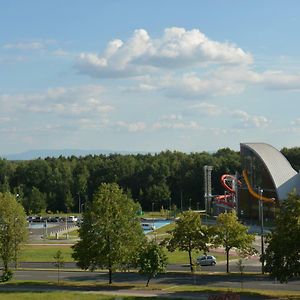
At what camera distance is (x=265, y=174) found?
356 feet

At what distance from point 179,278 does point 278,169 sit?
198 ft

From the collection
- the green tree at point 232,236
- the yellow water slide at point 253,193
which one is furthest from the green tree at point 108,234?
the yellow water slide at point 253,193

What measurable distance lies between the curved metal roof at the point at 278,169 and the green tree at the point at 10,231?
197 ft

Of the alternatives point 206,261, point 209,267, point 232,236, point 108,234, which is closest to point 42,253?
point 206,261

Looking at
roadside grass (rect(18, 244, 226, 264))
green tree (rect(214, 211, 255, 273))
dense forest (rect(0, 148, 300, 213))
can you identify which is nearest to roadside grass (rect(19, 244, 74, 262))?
roadside grass (rect(18, 244, 226, 264))

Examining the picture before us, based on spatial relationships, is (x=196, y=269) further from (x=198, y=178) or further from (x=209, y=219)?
(x=198, y=178)

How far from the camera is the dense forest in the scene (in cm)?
15538

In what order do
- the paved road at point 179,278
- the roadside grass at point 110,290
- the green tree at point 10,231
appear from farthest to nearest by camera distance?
the green tree at point 10,231 → the paved road at point 179,278 → the roadside grass at point 110,290

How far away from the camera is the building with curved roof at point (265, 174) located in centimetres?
10456

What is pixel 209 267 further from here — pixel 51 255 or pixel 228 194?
pixel 228 194

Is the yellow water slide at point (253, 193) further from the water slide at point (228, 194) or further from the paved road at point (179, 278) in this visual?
the paved road at point (179, 278)

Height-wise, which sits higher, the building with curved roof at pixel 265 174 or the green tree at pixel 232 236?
the building with curved roof at pixel 265 174

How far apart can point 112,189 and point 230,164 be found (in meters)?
115

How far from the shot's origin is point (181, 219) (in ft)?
181
